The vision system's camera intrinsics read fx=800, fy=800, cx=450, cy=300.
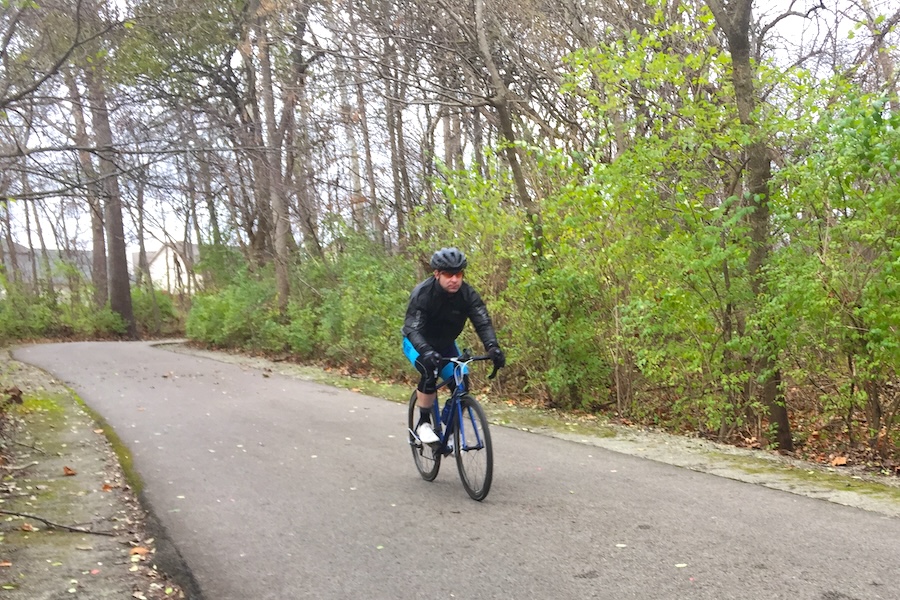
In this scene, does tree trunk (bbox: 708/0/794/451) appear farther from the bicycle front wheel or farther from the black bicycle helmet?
the black bicycle helmet

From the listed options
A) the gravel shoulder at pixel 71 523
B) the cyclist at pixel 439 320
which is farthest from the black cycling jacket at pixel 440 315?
the gravel shoulder at pixel 71 523

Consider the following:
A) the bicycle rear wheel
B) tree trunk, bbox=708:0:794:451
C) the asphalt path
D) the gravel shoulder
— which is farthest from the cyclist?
tree trunk, bbox=708:0:794:451

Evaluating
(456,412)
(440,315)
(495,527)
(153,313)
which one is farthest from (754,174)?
(153,313)

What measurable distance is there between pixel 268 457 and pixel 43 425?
3667 mm

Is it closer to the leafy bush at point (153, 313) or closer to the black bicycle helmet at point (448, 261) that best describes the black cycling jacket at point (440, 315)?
the black bicycle helmet at point (448, 261)

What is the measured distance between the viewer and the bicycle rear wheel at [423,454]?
22.6 ft

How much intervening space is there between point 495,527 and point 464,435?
3.37 feet

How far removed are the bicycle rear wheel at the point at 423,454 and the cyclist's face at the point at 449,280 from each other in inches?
49.9

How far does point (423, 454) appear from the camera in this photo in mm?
7109

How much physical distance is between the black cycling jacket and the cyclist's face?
139 mm

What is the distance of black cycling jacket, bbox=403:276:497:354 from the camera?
6.41 meters

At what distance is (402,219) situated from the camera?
2094 centimetres

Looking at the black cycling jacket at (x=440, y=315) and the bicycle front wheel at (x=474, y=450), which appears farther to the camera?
the black cycling jacket at (x=440, y=315)

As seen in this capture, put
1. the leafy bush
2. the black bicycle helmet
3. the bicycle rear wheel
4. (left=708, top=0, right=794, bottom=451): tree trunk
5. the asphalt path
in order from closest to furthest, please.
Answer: the asphalt path, the black bicycle helmet, the bicycle rear wheel, (left=708, top=0, right=794, bottom=451): tree trunk, the leafy bush
